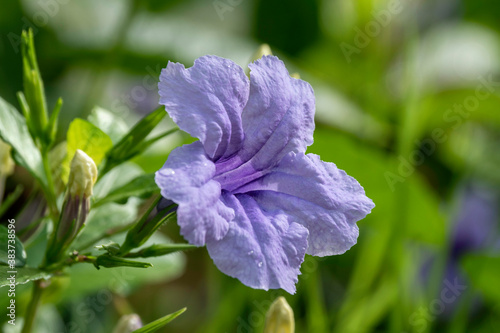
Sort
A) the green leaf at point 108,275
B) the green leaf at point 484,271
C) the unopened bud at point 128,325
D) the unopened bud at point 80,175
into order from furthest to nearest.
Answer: the green leaf at point 484,271
the green leaf at point 108,275
the unopened bud at point 128,325
the unopened bud at point 80,175

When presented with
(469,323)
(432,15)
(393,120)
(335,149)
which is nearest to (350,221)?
(335,149)

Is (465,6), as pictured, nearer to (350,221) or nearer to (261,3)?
(261,3)

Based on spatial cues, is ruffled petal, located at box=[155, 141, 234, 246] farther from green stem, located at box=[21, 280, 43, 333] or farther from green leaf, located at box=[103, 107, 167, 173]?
green stem, located at box=[21, 280, 43, 333]

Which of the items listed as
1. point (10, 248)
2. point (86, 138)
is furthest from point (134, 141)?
point (10, 248)

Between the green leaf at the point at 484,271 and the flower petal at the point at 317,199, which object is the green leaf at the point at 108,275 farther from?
the green leaf at the point at 484,271

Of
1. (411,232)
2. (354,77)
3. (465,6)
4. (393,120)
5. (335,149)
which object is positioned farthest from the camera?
(465,6)

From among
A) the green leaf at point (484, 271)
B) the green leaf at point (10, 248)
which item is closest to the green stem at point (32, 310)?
the green leaf at point (10, 248)

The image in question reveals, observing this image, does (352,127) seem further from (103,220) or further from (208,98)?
(208,98)
